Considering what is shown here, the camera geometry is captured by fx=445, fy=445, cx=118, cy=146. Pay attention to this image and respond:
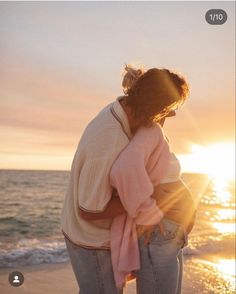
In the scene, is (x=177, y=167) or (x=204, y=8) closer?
(x=177, y=167)

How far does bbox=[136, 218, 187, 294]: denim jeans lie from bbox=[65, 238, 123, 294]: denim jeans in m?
0.10

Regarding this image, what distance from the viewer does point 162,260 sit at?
1.43 meters

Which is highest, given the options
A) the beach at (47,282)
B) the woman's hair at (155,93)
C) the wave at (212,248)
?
the woman's hair at (155,93)

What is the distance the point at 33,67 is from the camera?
2.96m

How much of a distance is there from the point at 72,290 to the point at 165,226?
2.21 metres

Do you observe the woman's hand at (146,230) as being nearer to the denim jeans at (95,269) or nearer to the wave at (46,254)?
the denim jeans at (95,269)

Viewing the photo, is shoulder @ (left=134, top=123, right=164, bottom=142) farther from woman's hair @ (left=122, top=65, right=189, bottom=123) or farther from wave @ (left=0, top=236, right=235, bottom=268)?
wave @ (left=0, top=236, right=235, bottom=268)

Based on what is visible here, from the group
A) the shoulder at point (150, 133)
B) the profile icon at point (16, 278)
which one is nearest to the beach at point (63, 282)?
the profile icon at point (16, 278)

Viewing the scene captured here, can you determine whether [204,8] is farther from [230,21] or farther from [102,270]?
[102,270]

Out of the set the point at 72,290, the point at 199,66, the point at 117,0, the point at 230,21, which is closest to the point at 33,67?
the point at 117,0

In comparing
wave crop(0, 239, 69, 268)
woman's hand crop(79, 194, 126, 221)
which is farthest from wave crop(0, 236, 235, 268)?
woman's hand crop(79, 194, 126, 221)

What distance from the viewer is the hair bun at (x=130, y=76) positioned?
4.59ft

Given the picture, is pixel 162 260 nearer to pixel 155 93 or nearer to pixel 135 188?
pixel 135 188

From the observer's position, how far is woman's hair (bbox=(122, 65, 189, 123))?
1345 mm
